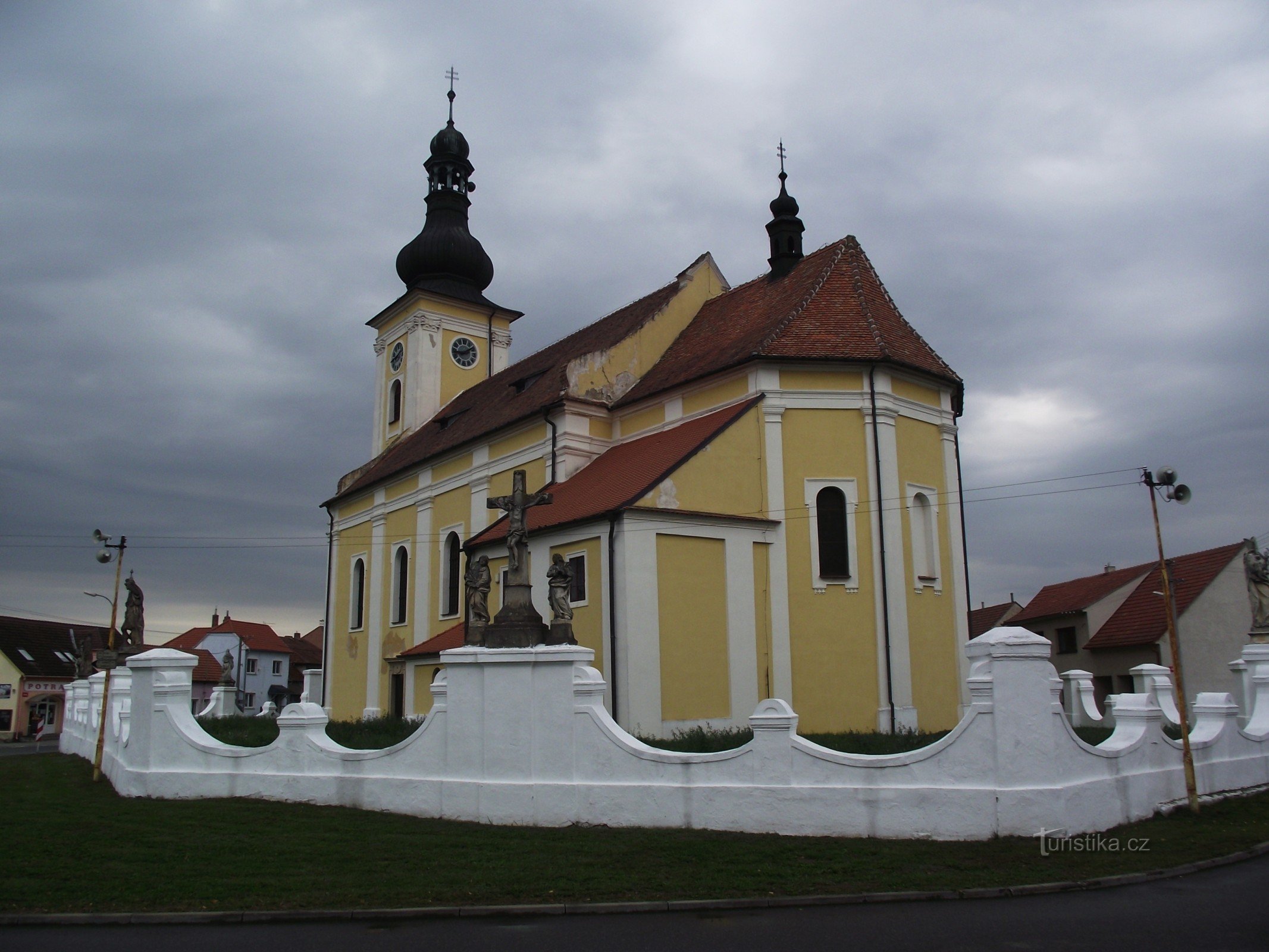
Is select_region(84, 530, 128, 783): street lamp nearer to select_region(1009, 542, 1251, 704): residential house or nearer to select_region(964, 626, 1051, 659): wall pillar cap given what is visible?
select_region(964, 626, 1051, 659): wall pillar cap

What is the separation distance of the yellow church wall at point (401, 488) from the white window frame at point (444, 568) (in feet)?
8.85

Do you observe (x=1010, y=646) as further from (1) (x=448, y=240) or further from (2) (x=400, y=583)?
(1) (x=448, y=240)

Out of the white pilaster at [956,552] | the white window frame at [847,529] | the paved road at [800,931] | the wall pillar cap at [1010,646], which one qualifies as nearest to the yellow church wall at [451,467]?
the white window frame at [847,529]

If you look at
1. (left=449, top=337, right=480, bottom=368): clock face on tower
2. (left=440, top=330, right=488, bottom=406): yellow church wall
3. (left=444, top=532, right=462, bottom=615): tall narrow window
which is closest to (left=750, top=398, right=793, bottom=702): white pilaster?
(left=444, top=532, right=462, bottom=615): tall narrow window

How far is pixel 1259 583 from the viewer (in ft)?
61.3

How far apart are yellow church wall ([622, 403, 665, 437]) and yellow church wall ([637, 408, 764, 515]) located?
367 centimetres

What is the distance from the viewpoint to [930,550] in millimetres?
21797

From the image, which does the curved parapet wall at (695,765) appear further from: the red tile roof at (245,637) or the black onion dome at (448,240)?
the red tile roof at (245,637)

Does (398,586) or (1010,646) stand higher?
(398,586)

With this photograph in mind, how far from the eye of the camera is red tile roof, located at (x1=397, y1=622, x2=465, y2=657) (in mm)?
24625

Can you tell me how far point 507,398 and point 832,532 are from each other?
1242 cm

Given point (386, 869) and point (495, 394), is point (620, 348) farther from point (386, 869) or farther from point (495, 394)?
point (386, 869)

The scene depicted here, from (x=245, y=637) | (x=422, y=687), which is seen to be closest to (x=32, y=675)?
(x=245, y=637)

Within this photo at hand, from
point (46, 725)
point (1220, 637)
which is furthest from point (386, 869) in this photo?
point (46, 725)
